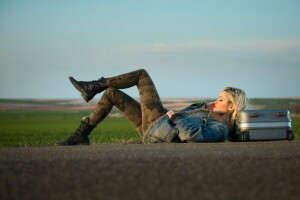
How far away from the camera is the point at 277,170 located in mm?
4043

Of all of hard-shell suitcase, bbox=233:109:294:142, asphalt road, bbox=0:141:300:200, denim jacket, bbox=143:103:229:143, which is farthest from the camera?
hard-shell suitcase, bbox=233:109:294:142

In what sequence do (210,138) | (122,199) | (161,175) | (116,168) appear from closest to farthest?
(122,199), (161,175), (116,168), (210,138)

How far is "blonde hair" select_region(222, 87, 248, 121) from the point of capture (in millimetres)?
7484

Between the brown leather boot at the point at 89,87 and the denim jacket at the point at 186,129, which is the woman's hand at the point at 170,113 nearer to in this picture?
the denim jacket at the point at 186,129

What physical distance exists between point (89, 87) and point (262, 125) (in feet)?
8.64

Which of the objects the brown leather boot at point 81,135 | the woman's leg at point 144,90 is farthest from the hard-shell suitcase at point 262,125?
the brown leather boot at point 81,135

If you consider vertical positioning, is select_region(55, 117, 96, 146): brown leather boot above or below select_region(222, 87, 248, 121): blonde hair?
below

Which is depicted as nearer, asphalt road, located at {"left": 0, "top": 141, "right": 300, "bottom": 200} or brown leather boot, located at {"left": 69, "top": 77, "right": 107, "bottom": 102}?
asphalt road, located at {"left": 0, "top": 141, "right": 300, "bottom": 200}

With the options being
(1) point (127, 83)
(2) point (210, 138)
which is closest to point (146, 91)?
(1) point (127, 83)

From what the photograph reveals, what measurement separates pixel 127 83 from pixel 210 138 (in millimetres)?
1634

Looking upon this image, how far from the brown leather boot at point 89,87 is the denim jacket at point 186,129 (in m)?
1.01

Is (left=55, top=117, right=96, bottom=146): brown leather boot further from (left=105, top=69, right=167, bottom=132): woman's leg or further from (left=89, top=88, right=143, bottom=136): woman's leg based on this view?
(left=105, top=69, right=167, bottom=132): woman's leg

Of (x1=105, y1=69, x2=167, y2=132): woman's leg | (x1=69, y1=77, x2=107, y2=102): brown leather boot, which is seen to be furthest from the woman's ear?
(x1=69, y1=77, x2=107, y2=102): brown leather boot

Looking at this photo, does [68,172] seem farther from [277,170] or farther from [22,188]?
[277,170]
